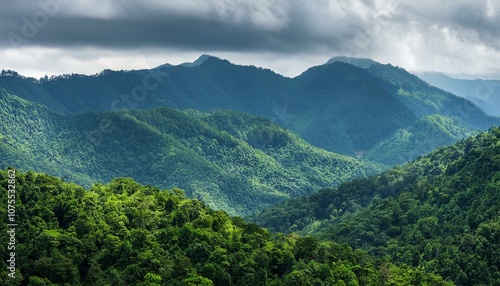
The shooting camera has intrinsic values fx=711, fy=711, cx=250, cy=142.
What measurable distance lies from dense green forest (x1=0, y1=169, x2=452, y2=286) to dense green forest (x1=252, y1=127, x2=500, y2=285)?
962 cm

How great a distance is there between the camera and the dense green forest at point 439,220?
79188mm

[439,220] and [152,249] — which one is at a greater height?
[439,220]

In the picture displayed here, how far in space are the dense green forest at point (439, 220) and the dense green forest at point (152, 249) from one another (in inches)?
379

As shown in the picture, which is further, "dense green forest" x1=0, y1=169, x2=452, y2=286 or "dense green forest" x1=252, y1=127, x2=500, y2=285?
"dense green forest" x1=252, y1=127, x2=500, y2=285

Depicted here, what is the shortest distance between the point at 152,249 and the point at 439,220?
5105 centimetres

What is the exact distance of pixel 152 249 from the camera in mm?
61562

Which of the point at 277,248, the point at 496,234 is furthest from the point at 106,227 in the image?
the point at 496,234

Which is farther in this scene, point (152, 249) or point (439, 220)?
point (439, 220)

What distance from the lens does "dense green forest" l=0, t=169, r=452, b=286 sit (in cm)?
5650

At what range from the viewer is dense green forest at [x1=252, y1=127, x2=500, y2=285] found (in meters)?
79.2

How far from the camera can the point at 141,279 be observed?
2239 inches

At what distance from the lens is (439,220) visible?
9888 cm

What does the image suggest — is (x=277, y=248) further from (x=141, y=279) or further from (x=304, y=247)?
(x=141, y=279)

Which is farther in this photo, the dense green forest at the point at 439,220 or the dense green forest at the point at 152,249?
the dense green forest at the point at 439,220
